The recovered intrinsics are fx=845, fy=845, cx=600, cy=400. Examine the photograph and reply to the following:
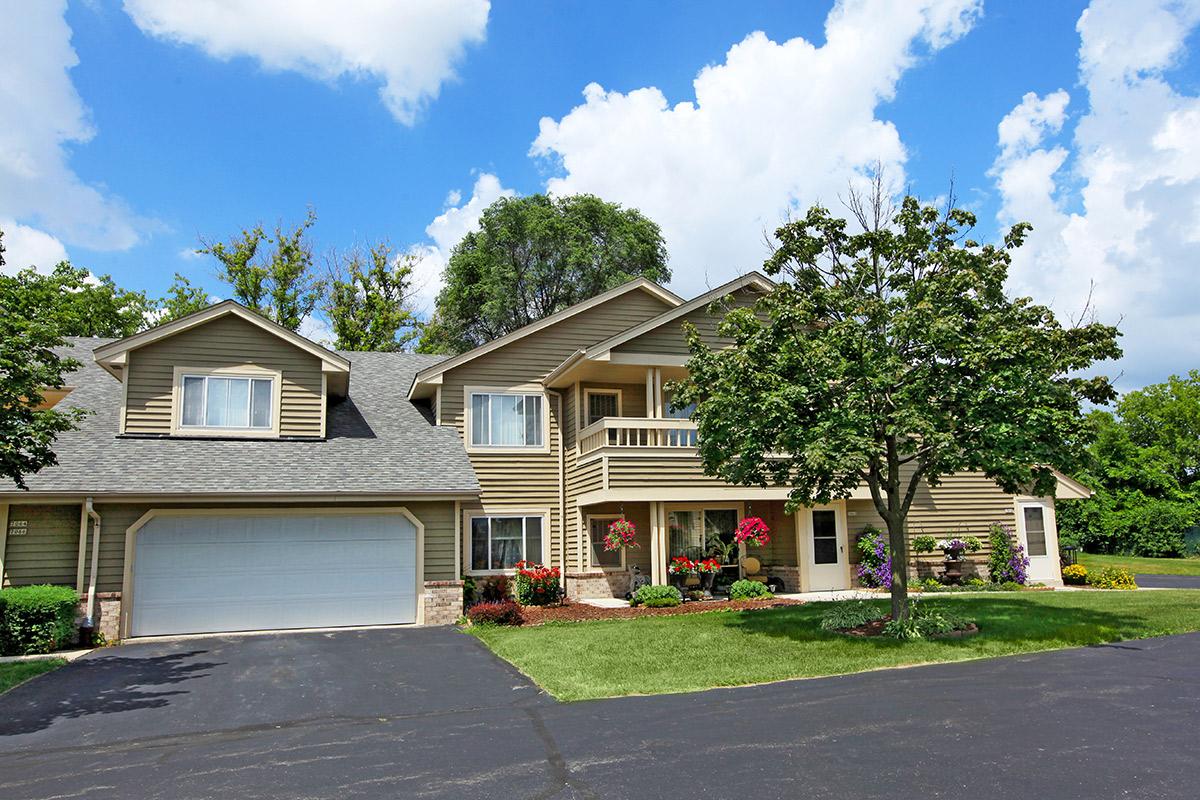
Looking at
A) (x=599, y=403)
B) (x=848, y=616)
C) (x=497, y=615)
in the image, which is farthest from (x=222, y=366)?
(x=848, y=616)

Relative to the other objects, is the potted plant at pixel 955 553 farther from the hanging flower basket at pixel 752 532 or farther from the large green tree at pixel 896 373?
the large green tree at pixel 896 373

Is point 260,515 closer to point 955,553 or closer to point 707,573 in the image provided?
point 707,573

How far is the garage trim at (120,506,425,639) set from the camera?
15.6 m

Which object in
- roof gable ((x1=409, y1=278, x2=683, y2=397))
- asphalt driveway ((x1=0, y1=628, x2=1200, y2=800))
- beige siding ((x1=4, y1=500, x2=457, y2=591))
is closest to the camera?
asphalt driveway ((x1=0, y1=628, x2=1200, y2=800))

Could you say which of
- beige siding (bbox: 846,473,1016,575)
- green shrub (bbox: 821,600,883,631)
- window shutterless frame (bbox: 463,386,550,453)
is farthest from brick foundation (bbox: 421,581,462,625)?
beige siding (bbox: 846,473,1016,575)

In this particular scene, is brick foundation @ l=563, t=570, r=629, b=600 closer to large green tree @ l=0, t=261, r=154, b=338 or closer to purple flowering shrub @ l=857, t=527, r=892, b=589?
purple flowering shrub @ l=857, t=527, r=892, b=589

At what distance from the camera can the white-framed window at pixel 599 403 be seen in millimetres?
21125

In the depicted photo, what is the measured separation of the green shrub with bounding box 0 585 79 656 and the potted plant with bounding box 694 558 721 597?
12.4 metres

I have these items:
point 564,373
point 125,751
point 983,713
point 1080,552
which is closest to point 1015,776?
Answer: point 983,713

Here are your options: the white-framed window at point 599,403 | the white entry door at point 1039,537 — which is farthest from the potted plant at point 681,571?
the white entry door at point 1039,537

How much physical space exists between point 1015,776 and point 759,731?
2260mm

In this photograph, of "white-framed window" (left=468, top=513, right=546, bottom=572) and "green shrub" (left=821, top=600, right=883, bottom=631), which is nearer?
"green shrub" (left=821, top=600, right=883, bottom=631)

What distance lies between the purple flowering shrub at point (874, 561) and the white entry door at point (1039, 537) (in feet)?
14.6

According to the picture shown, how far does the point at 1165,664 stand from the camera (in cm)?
1088
